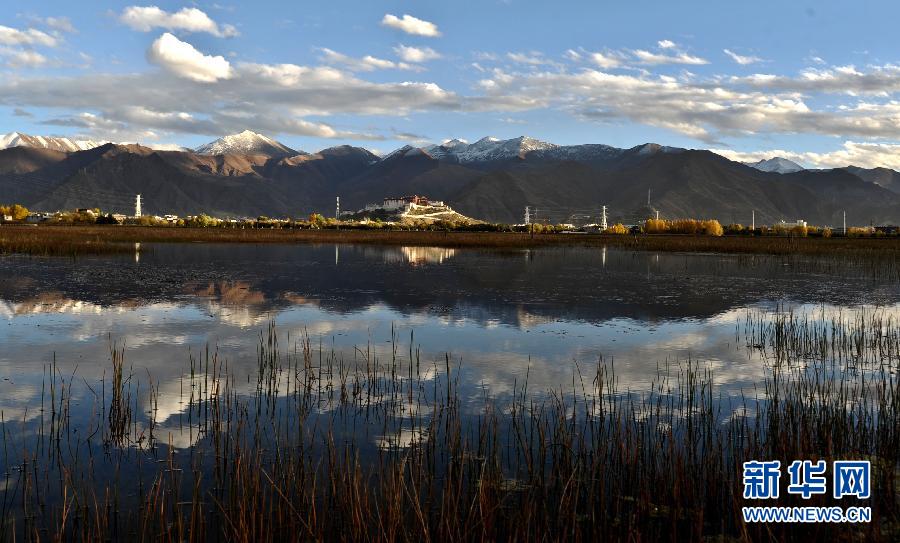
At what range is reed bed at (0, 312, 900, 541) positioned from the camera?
8539 mm

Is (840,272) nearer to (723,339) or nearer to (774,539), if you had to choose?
(723,339)

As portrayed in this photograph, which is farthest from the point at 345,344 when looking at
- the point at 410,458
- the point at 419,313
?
the point at 410,458

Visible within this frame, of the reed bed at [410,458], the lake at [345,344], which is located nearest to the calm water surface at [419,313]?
the lake at [345,344]

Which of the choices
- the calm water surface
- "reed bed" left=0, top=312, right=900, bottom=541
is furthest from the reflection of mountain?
"reed bed" left=0, top=312, right=900, bottom=541

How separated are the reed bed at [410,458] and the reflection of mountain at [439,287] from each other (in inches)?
455

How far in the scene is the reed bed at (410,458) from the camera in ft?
28.0

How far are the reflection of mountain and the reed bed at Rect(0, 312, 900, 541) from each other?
37.9 ft

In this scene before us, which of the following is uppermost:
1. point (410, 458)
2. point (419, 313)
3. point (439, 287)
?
point (439, 287)

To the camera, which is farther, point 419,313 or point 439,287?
point 439,287

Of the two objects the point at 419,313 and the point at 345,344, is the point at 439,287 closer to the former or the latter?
the point at 419,313

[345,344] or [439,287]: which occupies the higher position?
[439,287]

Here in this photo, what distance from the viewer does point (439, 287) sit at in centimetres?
4041

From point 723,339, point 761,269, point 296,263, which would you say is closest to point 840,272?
point 761,269

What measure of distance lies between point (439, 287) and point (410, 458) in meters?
29.4
